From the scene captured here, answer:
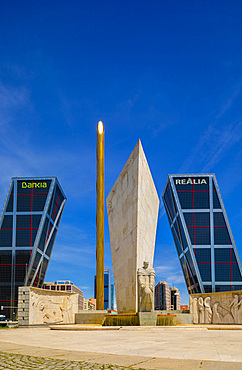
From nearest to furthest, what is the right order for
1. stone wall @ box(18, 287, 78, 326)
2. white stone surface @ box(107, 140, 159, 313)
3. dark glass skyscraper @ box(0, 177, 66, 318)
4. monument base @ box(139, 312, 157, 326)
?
1. monument base @ box(139, 312, 157, 326)
2. white stone surface @ box(107, 140, 159, 313)
3. stone wall @ box(18, 287, 78, 326)
4. dark glass skyscraper @ box(0, 177, 66, 318)

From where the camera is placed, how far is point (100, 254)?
2533 cm

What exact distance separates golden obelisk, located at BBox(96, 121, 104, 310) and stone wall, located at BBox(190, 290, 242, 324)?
6.23m

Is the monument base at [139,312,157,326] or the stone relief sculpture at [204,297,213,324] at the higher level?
the monument base at [139,312,157,326]

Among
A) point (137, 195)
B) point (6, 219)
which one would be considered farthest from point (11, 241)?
point (137, 195)

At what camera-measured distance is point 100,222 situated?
85.1ft

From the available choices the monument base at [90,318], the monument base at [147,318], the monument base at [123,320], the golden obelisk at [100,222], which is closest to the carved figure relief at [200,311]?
the golden obelisk at [100,222]

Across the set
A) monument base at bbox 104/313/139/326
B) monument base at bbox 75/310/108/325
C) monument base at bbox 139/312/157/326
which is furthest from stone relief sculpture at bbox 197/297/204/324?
monument base at bbox 139/312/157/326

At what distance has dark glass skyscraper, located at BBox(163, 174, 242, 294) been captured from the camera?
221 feet

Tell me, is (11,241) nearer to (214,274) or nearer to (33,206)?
(33,206)

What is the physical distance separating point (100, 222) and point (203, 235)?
46060 millimetres

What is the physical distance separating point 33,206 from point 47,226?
495 cm

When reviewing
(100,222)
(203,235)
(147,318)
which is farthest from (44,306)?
(203,235)

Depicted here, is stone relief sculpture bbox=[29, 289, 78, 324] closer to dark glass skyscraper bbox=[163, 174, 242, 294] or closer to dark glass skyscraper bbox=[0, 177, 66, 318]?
dark glass skyscraper bbox=[163, 174, 242, 294]

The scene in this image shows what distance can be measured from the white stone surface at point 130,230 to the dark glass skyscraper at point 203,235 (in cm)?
4465
